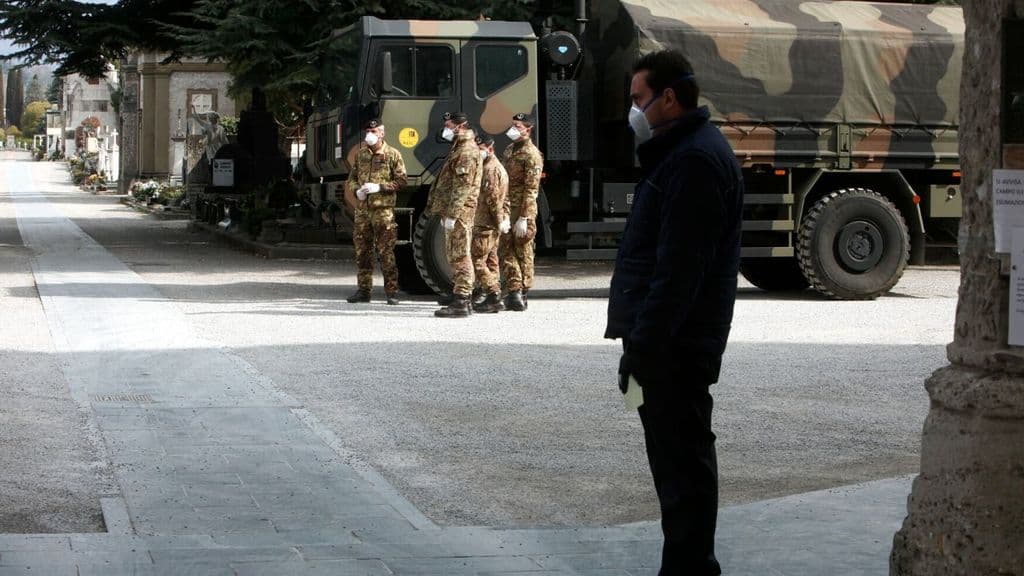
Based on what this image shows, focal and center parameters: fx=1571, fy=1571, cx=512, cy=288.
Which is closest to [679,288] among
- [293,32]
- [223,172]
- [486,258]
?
[486,258]

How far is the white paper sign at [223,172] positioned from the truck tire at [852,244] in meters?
15.0

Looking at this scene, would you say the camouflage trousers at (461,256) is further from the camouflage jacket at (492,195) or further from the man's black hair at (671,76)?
the man's black hair at (671,76)

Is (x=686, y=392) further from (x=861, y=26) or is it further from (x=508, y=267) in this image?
(x=861, y=26)

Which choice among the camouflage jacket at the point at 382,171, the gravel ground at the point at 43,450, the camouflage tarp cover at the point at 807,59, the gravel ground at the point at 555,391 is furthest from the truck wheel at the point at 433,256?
the gravel ground at the point at 43,450

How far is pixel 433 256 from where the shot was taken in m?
16.5

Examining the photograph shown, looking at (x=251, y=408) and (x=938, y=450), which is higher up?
(x=938, y=450)

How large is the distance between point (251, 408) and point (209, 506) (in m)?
2.57

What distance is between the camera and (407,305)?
52.7 feet

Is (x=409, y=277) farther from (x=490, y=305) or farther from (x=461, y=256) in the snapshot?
(x=461, y=256)

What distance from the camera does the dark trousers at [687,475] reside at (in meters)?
4.87

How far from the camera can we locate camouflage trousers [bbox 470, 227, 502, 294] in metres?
15.2

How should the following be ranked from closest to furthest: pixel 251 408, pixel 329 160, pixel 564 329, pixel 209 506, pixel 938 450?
pixel 938 450, pixel 209 506, pixel 251 408, pixel 564 329, pixel 329 160

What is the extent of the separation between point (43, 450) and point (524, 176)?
831 cm

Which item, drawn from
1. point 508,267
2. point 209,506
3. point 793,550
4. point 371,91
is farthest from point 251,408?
point 371,91
